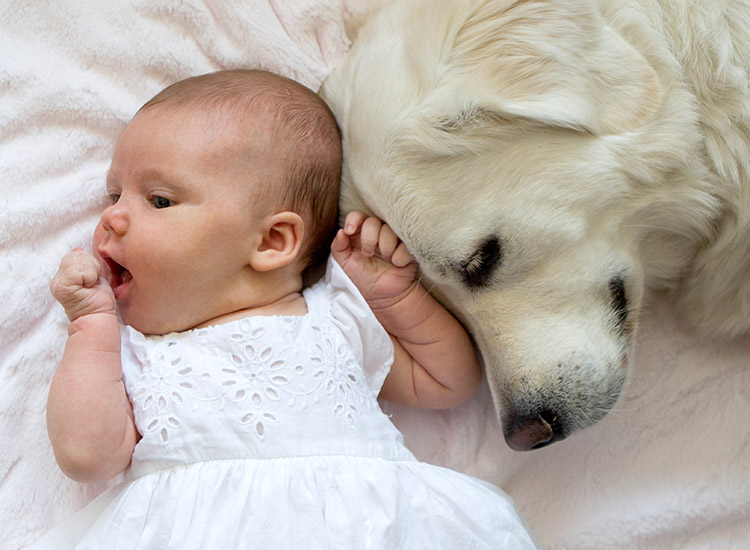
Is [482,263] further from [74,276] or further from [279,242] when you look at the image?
[74,276]

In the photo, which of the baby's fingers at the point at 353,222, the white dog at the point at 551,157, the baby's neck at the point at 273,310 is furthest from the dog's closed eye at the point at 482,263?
the baby's neck at the point at 273,310

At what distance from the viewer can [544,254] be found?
1368mm

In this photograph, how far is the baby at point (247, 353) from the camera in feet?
4.29

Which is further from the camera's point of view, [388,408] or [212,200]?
[388,408]

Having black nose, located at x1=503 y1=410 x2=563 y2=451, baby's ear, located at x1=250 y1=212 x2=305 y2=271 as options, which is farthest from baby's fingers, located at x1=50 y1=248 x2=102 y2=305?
black nose, located at x1=503 y1=410 x2=563 y2=451

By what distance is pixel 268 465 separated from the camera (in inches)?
52.2

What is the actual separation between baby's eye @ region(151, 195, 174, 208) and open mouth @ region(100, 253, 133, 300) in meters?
0.14

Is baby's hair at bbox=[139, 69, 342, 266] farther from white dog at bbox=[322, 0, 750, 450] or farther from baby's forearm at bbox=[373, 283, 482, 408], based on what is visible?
baby's forearm at bbox=[373, 283, 482, 408]

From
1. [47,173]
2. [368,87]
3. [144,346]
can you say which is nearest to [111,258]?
[144,346]

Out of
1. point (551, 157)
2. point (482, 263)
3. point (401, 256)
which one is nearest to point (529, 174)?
point (551, 157)

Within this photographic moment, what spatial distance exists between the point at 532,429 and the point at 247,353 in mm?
530

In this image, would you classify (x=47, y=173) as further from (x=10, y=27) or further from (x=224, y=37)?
(x=224, y=37)

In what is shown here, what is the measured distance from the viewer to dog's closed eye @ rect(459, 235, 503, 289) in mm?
1377

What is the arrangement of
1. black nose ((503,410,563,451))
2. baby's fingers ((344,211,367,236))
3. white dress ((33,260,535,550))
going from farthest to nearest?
baby's fingers ((344,211,367,236)) < black nose ((503,410,563,451)) < white dress ((33,260,535,550))
